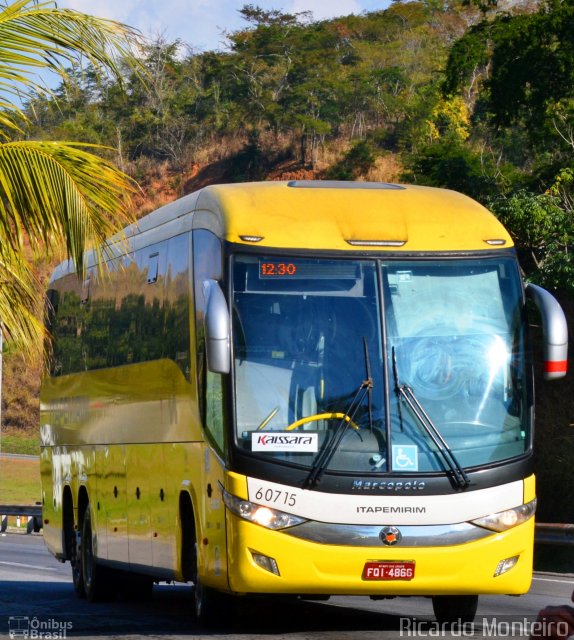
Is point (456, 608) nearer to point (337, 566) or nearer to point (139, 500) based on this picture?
point (337, 566)

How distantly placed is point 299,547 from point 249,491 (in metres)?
0.53

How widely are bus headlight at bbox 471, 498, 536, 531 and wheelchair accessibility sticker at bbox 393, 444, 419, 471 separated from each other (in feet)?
1.92

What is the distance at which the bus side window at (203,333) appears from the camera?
10250mm

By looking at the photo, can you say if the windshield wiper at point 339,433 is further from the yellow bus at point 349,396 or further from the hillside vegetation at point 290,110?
the hillside vegetation at point 290,110

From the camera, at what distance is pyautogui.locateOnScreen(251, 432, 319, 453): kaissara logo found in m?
9.83

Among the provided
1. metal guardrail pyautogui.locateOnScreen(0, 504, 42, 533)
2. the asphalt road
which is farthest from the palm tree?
metal guardrail pyautogui.locateOnScreen(0, 504, 42, 533)

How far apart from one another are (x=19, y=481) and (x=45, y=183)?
169ft

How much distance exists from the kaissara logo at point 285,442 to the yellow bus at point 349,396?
1cm

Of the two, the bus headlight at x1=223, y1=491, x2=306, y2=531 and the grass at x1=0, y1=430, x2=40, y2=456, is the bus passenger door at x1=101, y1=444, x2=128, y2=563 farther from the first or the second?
the grass at x1=0, y1=430, x2=40, y2=456

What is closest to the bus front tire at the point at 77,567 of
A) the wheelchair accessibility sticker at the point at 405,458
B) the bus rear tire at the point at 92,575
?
the bus rear tire at the point at 92,575

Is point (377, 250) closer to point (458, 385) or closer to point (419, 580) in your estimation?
point (458, 385)

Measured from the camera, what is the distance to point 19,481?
58.9 meters

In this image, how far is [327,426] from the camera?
32.5 feet

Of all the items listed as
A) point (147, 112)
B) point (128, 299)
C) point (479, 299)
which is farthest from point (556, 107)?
point (147, 112)
